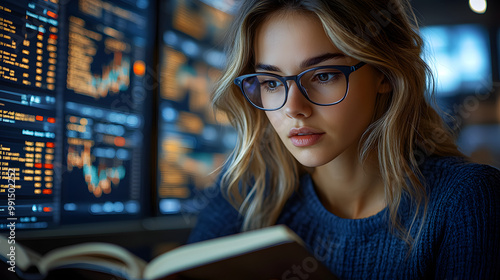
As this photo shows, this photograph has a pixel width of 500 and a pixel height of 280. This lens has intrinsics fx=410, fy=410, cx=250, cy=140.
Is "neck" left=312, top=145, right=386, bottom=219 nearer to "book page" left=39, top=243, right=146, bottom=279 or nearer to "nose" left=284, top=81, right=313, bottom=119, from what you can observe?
"nose" left=284, top=81, right=313, bottom=119

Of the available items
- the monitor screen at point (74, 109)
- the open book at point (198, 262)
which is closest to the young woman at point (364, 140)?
the open book at point (198, 262)

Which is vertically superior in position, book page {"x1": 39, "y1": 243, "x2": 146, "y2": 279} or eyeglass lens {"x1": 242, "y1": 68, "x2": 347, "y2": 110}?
eyeglass lens {"x1": 242, "y1": 68, "x2": 347, "y2": 110}

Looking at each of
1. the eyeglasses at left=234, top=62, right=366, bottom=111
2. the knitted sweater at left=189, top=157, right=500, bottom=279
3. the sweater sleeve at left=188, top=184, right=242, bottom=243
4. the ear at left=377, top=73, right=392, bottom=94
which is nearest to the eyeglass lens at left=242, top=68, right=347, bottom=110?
the eyeglasses at left=234, top=62, right=366, bottom=111

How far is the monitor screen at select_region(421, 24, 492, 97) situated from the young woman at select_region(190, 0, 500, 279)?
7.24 feet

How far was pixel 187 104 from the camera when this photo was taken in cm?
176

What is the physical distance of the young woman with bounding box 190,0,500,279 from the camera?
34.8 inches

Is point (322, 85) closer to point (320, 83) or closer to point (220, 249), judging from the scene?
point (320, 83)

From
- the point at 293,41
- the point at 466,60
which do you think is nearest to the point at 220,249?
the point at 293,41

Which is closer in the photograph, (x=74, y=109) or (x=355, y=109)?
(x=355, y=109)

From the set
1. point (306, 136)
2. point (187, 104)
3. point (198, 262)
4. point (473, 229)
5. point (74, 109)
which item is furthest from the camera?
point (187, 104)

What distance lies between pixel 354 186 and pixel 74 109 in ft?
2.64

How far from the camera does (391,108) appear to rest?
38.5 inches

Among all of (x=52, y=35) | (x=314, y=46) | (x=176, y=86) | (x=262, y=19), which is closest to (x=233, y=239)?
(x=314, y=46)

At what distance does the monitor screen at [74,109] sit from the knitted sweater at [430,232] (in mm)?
591
